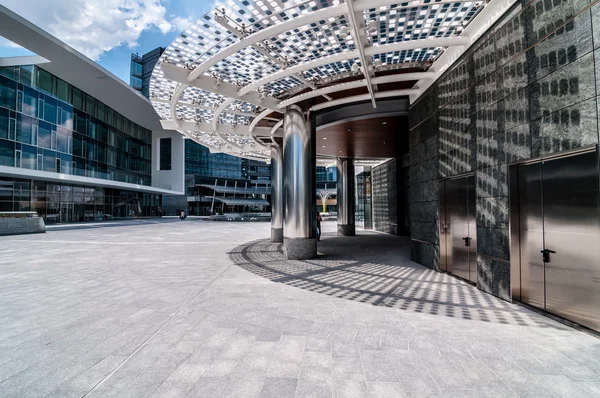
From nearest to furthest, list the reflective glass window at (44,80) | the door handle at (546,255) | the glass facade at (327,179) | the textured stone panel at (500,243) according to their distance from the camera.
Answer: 1. the door handle at (546,255)
2. the textured stone panel at (500,243)
3. the reflective glass window at (44,80)
4. the glass facade at (327,179)

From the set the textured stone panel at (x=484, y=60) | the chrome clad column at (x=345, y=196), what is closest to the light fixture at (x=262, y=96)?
the textured stone panel at (x=484, y=60)

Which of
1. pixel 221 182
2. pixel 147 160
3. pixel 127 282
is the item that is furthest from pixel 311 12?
pixel 221 182

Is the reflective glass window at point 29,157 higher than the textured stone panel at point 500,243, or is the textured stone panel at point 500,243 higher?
the reflective glass window at point 29,157

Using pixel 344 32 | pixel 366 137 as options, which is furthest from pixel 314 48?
pixel 366 137

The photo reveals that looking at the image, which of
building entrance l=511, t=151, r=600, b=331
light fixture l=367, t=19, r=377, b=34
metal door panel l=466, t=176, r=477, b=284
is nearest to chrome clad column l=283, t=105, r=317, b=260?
light fixture l=367, t=19, r=377, b=34

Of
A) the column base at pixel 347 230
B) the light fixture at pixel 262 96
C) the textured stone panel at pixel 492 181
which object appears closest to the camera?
the textured stone panel at pixel 492 181

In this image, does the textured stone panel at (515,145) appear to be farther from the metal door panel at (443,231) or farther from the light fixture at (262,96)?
the light fixture at (262,96)

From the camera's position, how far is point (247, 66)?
936cm

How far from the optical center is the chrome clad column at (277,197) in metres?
18.3

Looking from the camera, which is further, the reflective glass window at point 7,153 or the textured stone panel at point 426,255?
the reflective glass window at point 7,153

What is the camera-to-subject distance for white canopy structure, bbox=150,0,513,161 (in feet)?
21.7

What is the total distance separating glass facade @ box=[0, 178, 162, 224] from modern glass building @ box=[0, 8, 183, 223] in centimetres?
10

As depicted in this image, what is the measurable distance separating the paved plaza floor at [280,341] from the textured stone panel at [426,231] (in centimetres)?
163

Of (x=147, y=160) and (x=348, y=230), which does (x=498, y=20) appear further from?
(x=147, y=160)
